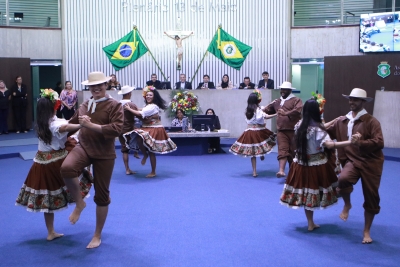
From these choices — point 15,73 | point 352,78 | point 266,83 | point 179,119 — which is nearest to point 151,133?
point 179,119

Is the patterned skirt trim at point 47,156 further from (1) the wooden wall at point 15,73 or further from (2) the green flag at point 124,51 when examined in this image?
(1) the wooden wall at point 15,73

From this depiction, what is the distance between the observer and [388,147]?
12219 millimetres

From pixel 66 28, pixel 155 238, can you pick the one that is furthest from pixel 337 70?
pixel 155 238

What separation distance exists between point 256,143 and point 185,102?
4.00m

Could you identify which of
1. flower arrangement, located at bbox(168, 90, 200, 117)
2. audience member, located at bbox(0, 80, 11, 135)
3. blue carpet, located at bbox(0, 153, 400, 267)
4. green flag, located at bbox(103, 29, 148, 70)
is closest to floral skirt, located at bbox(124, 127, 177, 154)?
blue carpet, located at bbox(0, 153, 400, 267)

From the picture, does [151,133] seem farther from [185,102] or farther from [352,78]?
[352,78]

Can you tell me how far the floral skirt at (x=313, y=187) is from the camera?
18.1ft

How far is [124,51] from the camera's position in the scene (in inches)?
582

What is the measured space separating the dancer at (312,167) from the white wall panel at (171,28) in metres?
11.2

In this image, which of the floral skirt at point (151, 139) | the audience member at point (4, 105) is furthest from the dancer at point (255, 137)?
the audience member at point (4, 105)

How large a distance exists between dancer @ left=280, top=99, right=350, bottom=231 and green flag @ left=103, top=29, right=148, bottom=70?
32.0ft

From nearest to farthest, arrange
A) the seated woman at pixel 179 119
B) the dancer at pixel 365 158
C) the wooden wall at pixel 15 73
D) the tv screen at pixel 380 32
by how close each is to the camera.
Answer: the dancer at pixel 365 158
the seated woman at pixel 179 119
the tv screen at pixel 380 32
the wooden wall at pixel 15 73

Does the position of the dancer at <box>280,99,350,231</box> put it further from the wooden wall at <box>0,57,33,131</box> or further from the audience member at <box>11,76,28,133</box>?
the wooden wall at <box>0,57,33,131</box>

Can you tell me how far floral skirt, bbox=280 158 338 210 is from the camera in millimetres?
5508
